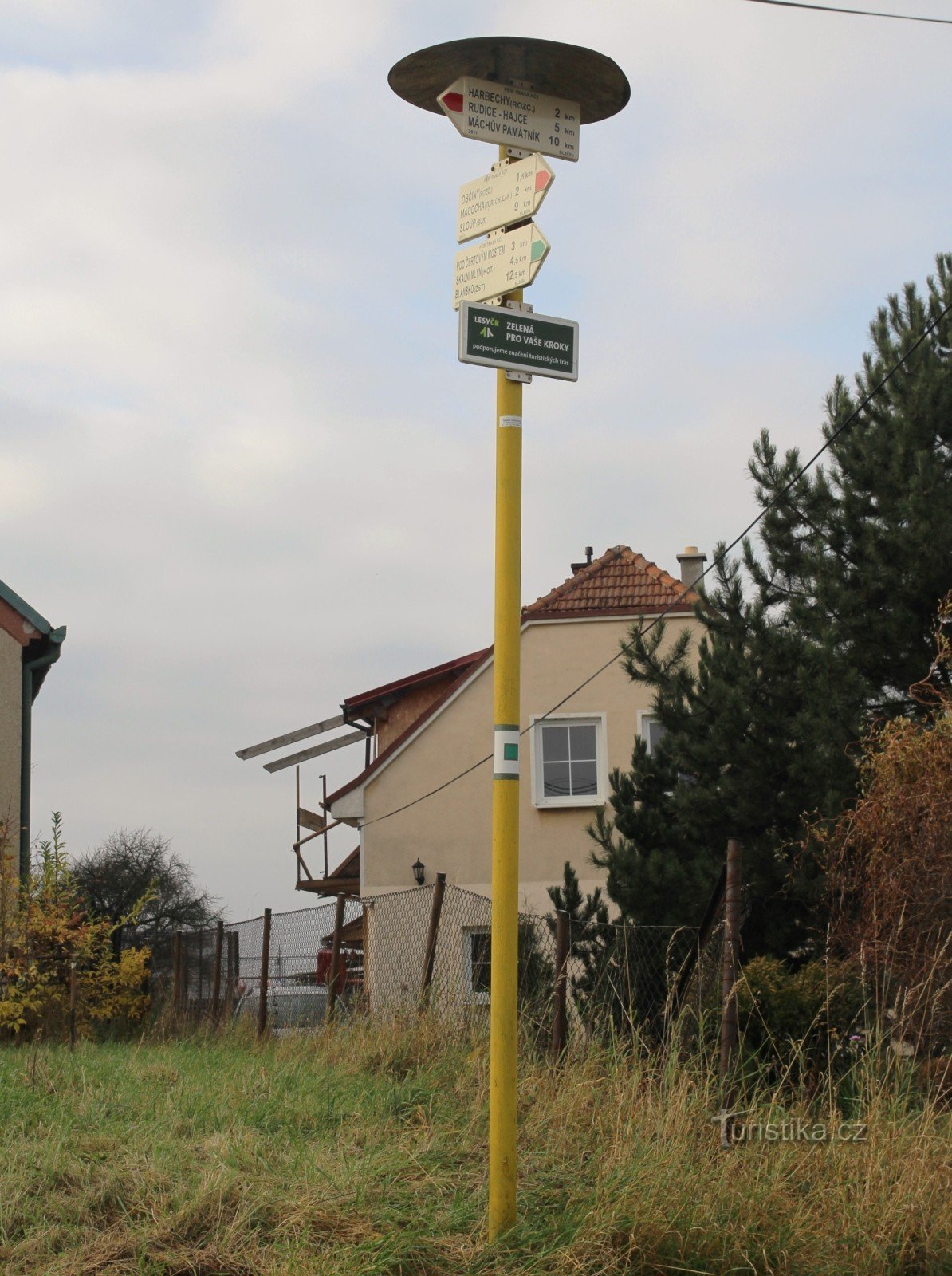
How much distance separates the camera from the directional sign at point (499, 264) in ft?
16.8

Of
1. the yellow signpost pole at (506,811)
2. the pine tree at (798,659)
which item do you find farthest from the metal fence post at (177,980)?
the yellow signpost pole at (506,811)

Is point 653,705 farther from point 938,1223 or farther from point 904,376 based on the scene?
point 938,1223

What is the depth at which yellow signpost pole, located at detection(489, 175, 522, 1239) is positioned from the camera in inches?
192

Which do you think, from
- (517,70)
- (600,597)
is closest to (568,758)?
(600,597)

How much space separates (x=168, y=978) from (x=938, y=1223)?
14.8 metres

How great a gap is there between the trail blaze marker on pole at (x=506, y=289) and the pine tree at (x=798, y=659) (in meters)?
5.62

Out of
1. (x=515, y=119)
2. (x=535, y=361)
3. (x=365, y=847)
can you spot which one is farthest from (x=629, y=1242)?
(x=365, y=847)

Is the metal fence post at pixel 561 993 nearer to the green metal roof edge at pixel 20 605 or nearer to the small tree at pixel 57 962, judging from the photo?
the small tree at pixel 57 962

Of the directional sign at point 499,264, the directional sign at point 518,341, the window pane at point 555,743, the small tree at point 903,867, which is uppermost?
the directional sign at point 499,264

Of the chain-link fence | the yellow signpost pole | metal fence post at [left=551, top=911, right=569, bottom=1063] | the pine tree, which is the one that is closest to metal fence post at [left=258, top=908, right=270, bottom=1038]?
the chain-link fence

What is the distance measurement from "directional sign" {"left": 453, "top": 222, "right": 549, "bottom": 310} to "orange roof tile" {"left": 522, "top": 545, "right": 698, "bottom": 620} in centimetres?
1538

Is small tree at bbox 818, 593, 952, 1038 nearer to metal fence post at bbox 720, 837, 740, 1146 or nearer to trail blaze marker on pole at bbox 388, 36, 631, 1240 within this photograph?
metal fence post at bbox 720, 837, 740, 1146

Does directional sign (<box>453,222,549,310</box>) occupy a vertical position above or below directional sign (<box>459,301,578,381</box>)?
above

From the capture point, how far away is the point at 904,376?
36.9ft
